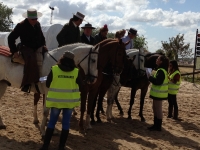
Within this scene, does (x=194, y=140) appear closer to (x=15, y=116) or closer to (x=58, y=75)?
(x=58, y=75)

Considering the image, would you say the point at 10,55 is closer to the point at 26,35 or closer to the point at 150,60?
the point at 26,35

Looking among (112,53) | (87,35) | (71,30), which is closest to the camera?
(112,53)

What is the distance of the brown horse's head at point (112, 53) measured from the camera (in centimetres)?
746

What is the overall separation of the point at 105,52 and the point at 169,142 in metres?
2.53

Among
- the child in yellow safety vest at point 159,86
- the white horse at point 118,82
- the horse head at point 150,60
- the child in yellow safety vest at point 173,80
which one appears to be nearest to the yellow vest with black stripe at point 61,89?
the child in yellow safety vest at point 159,86

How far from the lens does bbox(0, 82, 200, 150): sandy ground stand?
258 inches

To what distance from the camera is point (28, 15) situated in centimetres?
671

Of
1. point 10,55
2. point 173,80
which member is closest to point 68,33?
point 10,55

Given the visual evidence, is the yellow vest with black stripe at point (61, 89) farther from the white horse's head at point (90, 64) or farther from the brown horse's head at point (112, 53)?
the brown horse's head at point (112, 53)

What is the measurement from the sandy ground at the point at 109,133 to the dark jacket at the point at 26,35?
1864 millimetres

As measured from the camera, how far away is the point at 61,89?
5.67 meters

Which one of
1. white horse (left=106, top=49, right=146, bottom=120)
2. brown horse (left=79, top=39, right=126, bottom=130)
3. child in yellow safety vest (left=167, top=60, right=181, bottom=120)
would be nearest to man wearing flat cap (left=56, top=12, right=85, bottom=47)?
brown horse (left=79, top=39, right=126, bottom=130)

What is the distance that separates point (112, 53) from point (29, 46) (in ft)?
6.17

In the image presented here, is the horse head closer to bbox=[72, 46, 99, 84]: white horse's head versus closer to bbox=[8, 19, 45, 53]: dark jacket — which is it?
bbox=[72, 46, 99, 84]: white horse's head
